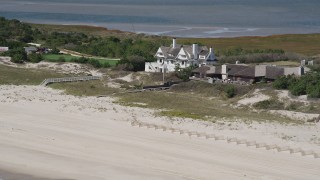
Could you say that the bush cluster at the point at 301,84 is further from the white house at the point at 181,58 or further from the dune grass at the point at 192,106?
the white house at the point at 181,58

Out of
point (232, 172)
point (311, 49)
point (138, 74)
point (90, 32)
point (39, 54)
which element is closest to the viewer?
point (232, 172)

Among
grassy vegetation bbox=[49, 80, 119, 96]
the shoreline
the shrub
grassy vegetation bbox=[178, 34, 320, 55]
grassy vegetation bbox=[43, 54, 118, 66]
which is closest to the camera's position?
the shrub

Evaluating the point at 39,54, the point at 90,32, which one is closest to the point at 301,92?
the point at 39,54

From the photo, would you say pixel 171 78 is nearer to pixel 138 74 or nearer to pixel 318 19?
pixel 138 74

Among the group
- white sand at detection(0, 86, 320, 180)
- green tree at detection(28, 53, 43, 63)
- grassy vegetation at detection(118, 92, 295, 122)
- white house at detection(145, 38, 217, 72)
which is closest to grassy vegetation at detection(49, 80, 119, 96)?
grassy vegetation at detection(118, 92, 295, 122)

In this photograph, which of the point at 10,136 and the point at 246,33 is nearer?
the point at 10,136

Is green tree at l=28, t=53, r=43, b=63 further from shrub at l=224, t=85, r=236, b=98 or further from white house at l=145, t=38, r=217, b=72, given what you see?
shrub at l=224, t=85, r=236, b=98

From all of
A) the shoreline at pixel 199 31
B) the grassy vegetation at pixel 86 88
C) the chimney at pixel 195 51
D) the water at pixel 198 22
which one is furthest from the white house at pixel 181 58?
the water at pixel 198 22
